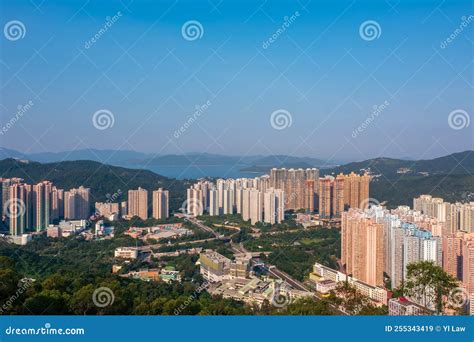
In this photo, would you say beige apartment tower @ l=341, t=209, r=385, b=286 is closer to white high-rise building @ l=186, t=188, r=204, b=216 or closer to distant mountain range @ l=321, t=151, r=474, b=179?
distant mountain range @ l=321, t=151, r=474, b=179

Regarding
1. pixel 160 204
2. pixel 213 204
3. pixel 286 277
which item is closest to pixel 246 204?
pixel 213 204

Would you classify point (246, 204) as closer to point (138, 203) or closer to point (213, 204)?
point (213, 204)

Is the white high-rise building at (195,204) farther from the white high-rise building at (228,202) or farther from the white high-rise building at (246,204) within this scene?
the white high-rise building at (246,204)

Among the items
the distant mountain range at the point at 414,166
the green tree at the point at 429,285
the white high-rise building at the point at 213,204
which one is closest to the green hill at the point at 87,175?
the white high-rise building at the point at 213,204

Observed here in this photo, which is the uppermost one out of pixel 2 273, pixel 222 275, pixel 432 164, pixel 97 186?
pixel 432 164

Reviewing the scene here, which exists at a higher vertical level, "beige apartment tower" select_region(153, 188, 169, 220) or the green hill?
the green hill

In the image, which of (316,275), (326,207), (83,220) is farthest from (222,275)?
(326,207)

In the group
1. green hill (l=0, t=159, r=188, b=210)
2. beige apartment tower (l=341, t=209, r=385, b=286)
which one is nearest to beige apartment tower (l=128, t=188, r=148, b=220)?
green hill (l=0, t=159, r=188, b=210)

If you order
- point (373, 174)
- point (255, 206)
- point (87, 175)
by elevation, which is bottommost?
point (255, 206)

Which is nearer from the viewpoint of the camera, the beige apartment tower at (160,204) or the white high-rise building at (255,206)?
the beige apartment tower at (160,204)

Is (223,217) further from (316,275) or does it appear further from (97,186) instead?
(316,275)

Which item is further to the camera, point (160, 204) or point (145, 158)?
point (160, 204)
